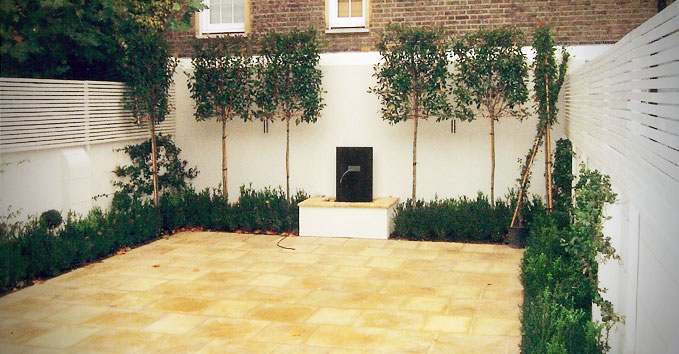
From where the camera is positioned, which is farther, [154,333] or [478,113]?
[478,113]

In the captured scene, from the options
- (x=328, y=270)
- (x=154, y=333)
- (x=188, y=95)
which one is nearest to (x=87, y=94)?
(x=188, y=95)

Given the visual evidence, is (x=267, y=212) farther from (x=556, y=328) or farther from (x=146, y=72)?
(x=556, y=328)

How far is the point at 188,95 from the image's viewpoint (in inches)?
491

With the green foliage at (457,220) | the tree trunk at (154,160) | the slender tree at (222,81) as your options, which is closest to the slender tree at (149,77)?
the tree trunk at (154,160)

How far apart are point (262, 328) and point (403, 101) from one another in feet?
17.1

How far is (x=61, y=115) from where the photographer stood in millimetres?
9773

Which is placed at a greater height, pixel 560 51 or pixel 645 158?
pixel 560 51

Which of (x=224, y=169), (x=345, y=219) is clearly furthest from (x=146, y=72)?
(x=345, y=219)

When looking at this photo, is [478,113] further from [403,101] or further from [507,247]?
[507,247]

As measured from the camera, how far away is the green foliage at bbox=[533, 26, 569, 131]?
9.98 m

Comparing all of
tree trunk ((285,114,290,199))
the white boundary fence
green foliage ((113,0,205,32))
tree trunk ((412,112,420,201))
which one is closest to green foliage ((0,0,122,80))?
green foliage ((113,0,205,32))

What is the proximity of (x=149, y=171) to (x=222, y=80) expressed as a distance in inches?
69.1

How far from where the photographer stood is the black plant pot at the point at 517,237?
33.7 ft

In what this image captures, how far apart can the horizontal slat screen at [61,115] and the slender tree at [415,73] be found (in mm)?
3742
